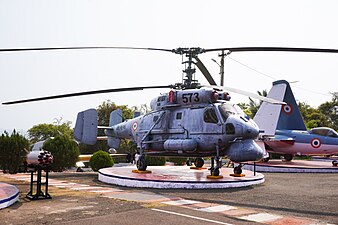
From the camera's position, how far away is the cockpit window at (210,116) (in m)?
13.7

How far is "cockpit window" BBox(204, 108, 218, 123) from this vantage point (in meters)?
13.7

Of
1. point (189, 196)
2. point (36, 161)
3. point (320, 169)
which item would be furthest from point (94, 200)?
point (320, 169)

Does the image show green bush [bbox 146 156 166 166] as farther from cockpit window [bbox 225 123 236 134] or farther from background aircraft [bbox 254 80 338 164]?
cockpit window [bbox 225 123 236 134]

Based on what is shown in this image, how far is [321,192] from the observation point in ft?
39.1

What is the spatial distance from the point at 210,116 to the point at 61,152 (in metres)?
9.04

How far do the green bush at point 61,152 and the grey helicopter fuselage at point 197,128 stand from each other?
460 cm

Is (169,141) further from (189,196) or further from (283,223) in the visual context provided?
(283,223)

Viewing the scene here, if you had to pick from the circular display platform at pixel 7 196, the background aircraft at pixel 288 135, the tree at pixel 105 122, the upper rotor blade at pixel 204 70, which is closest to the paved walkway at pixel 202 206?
the circular display platform at pixel 7 196

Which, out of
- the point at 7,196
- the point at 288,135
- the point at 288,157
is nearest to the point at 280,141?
the point at 288,135

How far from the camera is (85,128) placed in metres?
17.6

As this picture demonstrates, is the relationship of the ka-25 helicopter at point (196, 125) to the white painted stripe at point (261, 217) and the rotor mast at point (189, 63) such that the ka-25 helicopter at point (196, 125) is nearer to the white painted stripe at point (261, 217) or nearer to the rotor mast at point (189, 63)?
the rotor mast at point (189, 63)

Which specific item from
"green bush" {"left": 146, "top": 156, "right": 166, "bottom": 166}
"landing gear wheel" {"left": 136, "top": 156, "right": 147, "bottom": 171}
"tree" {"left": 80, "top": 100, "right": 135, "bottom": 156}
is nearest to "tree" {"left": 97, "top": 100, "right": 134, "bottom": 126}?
"tree" {"left": 80, "top": 100, "right": 135, "bottom": 156}

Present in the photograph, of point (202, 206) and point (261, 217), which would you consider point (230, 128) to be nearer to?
point (202, 206)

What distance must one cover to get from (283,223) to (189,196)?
3.90m
